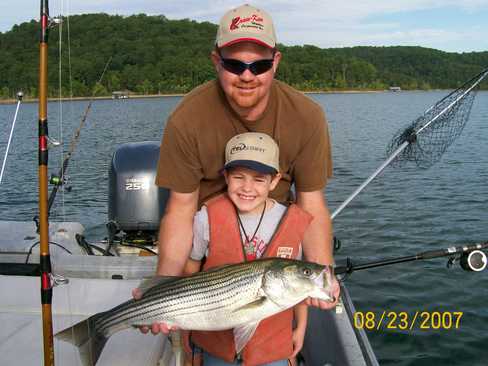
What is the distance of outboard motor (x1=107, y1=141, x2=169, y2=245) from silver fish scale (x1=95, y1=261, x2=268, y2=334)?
286 centimetres

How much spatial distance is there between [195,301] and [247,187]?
73cm

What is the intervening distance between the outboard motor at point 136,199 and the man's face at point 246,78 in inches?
116

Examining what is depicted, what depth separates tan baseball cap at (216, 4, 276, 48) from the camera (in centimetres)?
303

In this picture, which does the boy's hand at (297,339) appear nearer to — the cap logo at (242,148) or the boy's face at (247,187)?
the boy's face at (247,187)

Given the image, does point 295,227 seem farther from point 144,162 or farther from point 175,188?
point 144,162

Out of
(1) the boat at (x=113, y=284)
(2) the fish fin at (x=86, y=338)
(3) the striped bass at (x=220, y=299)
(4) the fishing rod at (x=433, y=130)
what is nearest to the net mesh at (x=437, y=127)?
(4) the fishing rod at (x=433, y=130)

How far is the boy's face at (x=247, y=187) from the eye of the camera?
3.22m

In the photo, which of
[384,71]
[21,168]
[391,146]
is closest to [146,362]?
[391,146]

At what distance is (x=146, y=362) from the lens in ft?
11.6

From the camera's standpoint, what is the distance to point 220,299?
9.34 ft

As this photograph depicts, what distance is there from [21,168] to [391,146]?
54.0 feet

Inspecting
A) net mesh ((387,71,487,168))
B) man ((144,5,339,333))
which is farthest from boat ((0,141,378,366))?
net mesh ((387,71,487,168))
